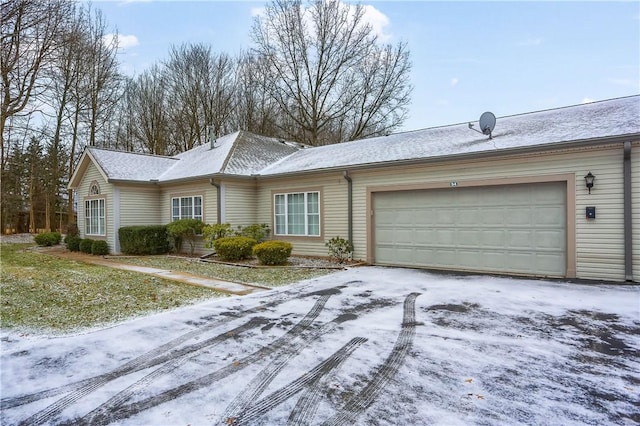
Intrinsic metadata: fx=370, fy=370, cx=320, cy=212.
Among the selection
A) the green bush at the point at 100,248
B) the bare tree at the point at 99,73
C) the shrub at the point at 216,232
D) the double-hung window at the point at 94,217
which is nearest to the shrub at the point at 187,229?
the shrub at the point at 216,232

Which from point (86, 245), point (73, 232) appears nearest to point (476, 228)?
point (86, 245)

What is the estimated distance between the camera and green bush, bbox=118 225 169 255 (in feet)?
45.0

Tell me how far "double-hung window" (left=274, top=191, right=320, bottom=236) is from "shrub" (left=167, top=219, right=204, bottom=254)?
2.85m

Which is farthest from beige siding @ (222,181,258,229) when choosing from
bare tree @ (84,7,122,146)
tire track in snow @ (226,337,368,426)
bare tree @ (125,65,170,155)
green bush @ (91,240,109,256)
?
bare tree @ (125,65,170,155)

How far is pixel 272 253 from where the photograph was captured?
1041 centimetres

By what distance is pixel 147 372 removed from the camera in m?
3.61

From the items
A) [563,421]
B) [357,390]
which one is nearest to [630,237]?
[563,421]

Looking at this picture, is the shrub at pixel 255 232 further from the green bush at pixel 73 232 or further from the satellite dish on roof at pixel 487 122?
the green bush at pixel 73 232

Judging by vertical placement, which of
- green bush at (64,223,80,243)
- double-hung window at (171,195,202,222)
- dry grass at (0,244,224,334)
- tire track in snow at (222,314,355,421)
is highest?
double-hung window at (171,195,202,222)

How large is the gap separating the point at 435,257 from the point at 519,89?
8.43m

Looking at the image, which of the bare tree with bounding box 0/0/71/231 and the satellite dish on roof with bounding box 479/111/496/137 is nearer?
the bare tree with bounding box 0/0/71/231

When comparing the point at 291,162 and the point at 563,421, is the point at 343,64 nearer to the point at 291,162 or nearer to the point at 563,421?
the point at 291,162

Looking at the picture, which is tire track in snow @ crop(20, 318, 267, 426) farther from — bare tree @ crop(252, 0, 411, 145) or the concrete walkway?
bare tree @ crop(252, 0, 411, 145)

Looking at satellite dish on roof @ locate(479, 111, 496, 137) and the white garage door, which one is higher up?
satellite dish on roof @ locate(479, 111, 496, 137)
